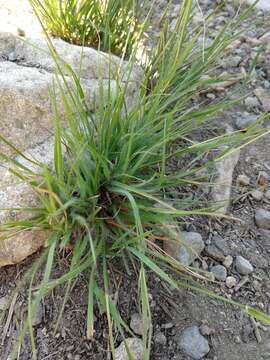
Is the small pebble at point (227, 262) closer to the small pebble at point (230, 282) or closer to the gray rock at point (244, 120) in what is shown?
the small pebble at point (230, 282)

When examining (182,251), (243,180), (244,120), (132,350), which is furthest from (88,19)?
(132,350)

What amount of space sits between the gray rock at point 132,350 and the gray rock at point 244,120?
35.9 inches

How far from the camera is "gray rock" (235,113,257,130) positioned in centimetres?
156

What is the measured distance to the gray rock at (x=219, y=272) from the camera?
1.11 m

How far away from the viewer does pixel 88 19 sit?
150cm

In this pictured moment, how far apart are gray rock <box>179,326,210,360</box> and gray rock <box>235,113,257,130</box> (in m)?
0.83

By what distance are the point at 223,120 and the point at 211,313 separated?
0.80 metres

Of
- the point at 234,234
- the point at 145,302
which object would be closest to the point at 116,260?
the point at 145,302

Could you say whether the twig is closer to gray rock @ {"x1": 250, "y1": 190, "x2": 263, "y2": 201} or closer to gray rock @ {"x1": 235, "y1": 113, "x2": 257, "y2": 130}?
gray rock @ {"x1": 250, "y1": 190, "x2": 263, "y2": 201}

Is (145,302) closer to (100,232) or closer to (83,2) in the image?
(100,232)

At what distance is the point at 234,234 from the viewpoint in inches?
48.1

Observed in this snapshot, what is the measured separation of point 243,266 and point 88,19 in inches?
39.1

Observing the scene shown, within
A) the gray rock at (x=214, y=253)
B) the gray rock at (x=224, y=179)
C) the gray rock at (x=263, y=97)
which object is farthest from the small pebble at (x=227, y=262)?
the gray rock at (x=263, y=97)

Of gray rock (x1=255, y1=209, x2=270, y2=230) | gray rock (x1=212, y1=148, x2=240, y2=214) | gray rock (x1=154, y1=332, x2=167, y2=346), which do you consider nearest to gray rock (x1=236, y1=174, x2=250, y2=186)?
gray rock (x1=212, y1=148, x2=240, y2=214)
